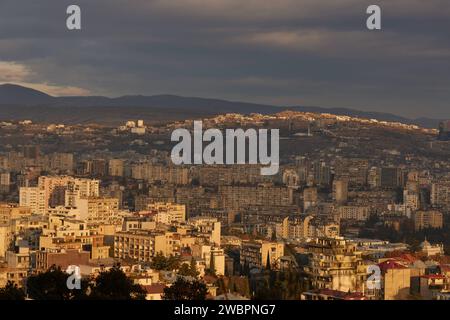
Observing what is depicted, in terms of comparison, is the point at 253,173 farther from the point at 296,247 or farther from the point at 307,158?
the point at 296,247

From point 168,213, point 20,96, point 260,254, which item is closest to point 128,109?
point 20,96

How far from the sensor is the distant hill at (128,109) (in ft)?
210

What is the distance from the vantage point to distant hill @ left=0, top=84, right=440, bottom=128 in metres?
64.0

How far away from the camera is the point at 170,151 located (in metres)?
54.8

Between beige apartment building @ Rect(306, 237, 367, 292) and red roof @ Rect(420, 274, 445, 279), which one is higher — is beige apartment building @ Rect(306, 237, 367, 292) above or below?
above

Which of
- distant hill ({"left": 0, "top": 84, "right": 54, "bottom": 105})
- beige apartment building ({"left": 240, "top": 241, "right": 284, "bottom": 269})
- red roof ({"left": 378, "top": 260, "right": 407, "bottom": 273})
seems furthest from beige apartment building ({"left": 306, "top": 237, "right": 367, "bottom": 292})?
distant hill ({"left": 0, "top": 84, "right": 54, "bottom": 105})

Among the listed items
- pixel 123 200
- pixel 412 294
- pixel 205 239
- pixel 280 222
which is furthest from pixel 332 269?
pixel 123 200

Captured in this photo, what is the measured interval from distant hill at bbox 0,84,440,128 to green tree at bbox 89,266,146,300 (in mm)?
49962

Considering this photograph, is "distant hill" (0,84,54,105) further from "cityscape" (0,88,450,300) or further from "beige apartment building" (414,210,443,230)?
"beige apartment building" (414,210,443,230)

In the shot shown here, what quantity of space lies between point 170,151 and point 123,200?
15191 mm

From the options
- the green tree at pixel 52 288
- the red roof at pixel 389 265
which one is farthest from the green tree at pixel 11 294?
the red roof at pixel 389 265

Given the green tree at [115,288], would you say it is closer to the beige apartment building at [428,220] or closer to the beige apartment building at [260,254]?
the beige apartment building at [260,254]

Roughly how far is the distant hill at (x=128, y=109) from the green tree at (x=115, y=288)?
164 feet

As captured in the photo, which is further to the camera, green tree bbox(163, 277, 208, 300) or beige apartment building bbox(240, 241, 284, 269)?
beige apartment building bbox(240, 241, 284, 269)
